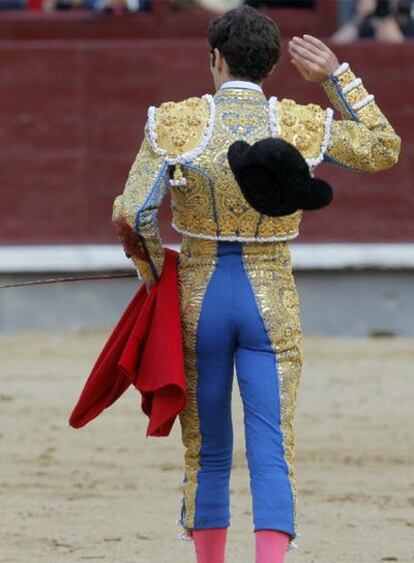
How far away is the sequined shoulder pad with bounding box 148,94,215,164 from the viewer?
11.3ft

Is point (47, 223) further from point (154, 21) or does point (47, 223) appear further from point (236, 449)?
point (236, 449)

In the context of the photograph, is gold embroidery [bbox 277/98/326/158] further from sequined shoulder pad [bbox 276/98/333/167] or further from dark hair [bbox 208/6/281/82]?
dark hair [bbox 208/6/281/82]

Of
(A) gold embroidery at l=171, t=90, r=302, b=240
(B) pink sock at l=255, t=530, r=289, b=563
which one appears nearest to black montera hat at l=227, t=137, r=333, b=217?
(A) gold embroidery at l=171, t=90, r=302, b=240

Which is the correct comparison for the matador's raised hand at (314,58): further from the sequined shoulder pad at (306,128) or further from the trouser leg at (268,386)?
the trouser leg at (268,386)

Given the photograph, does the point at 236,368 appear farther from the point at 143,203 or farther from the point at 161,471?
the point at 161,471

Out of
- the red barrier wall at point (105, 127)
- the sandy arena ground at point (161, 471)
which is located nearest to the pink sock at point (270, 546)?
the sandy arena ground at point (161, 471)

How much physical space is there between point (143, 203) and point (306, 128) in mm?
383

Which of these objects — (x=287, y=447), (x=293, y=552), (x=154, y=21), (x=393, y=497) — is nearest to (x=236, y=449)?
(x=393, y=497)

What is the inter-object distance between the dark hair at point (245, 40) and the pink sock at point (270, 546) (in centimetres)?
97

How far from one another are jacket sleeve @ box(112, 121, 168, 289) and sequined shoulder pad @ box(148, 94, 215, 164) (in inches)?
0.8

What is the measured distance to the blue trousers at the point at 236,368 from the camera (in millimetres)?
3516

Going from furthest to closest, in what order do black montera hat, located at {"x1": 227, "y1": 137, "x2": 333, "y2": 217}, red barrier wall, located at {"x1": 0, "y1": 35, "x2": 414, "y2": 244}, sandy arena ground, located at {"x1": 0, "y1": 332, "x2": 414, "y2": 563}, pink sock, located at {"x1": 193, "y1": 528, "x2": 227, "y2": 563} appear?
1. red barrier wall, located at {"x1": 0, "y1": 35, "x2": 414, "y2": 244}
2. sandy arena ground, located at {"x1": 0, "y1": 332, "x2": 414, "y2": 563}
3. pink sock, located at {"x1": 193, "y1": 528, "x2": 227, "y2": 563}
4. black montera hat, located at {"x1": 227, "y1": 137, "x2": 333, "y2": 217}

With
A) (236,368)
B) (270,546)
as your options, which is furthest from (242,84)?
(270,546)

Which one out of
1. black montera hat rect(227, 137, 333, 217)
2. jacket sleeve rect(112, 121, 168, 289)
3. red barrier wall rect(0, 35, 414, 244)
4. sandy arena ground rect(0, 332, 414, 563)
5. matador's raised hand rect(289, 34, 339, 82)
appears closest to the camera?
black montera hat rect(227, 137, 333, 217)
